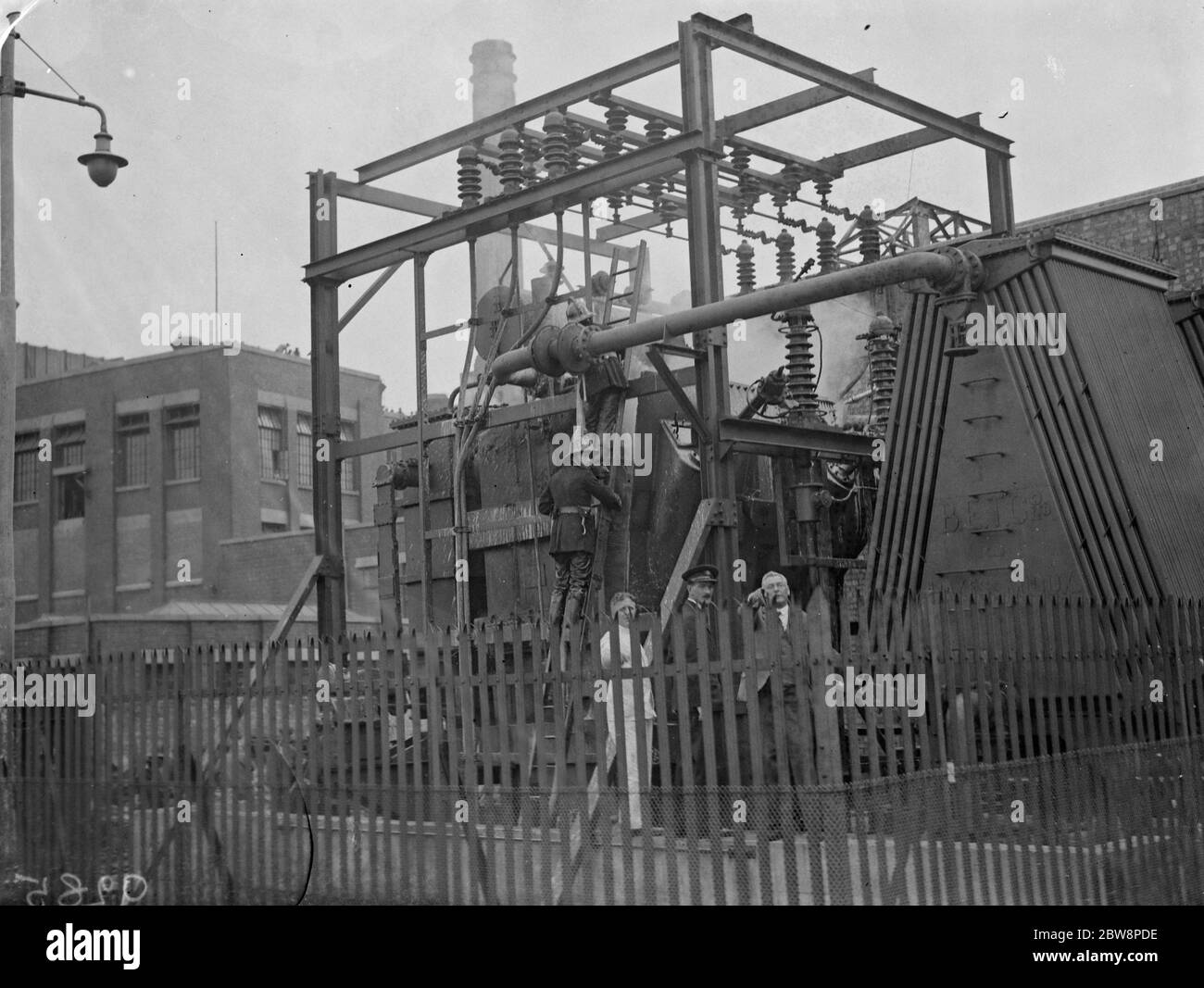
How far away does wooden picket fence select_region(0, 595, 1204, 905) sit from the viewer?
7.44 m

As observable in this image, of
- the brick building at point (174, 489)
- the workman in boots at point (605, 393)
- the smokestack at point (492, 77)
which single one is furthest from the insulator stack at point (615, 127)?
the brick building at point (174, 489)

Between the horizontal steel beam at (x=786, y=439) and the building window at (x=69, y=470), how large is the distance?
117 feet

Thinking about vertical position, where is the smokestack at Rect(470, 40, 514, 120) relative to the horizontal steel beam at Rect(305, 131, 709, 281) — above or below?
above

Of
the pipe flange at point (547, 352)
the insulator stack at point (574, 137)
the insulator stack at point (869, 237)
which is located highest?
the insulator stack at point (574, 137)

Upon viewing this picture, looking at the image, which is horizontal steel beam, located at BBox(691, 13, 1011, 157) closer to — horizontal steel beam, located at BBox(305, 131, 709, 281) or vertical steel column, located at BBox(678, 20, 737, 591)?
vertical steel column, located at BBox(678, 20, 737, 591)

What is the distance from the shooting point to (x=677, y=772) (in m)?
8.41

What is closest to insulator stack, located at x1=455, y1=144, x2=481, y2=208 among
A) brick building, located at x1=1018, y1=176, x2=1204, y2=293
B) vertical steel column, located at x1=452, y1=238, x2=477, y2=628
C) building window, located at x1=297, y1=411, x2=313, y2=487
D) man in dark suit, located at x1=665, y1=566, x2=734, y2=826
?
vertical steel column, located at x1=452, y1=238, x2=477, y2=628

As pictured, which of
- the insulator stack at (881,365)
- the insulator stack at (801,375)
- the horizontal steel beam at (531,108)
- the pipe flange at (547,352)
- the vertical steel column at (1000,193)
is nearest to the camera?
the pipe flange at (547,352)

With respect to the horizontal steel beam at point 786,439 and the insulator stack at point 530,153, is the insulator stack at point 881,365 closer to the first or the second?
the horizontal steel beam at point 786,439

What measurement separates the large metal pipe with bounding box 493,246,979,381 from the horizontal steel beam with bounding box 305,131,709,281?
1714mm

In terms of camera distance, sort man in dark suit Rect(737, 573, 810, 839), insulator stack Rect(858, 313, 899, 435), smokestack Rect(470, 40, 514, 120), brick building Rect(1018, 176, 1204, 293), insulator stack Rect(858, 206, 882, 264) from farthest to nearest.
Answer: smokestack Rect(470, 40, 514, 120) < brick building Rect(1018, 176, 1204, 293) < insulator stack Rect(858, 206, 882, 264) < insulator stack Rect(858, 313, 899, 435) < man in dark suit Rect(737, 573, 810, 839)

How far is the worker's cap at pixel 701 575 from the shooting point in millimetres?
10742
